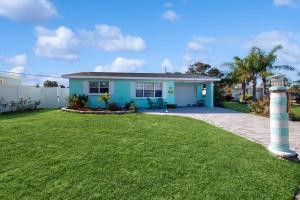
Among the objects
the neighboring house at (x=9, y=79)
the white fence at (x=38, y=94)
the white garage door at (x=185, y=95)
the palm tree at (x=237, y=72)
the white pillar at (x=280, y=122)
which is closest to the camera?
the white pillar at (x=280, y=122)

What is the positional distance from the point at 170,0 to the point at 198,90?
40.8ft

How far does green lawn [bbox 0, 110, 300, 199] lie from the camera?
4.29m

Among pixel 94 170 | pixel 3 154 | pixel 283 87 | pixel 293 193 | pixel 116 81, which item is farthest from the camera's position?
pixel 116 81

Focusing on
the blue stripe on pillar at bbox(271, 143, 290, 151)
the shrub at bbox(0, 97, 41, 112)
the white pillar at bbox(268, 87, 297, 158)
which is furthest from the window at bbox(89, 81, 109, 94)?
the blue stripe on pillar at bbox(271, 143, 290, 151)

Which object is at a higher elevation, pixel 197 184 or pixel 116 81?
pixel 116 81

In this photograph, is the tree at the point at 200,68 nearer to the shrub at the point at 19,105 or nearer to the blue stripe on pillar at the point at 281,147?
the shrub at the point at 19,105

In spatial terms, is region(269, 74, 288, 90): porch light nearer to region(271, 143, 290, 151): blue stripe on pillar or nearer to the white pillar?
the white pillar

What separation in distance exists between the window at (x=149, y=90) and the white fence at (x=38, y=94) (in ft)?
27.3

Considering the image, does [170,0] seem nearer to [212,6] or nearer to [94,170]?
[212,6]

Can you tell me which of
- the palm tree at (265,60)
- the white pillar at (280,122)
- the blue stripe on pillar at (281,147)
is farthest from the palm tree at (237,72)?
the blue stripe on pillar at (281,147)

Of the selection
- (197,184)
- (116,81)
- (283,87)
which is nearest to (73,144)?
(197,184)

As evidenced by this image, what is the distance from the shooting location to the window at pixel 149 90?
20828 millimetres

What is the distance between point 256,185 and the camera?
4.64 m

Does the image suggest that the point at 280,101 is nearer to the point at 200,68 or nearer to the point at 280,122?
the point at 280,122
